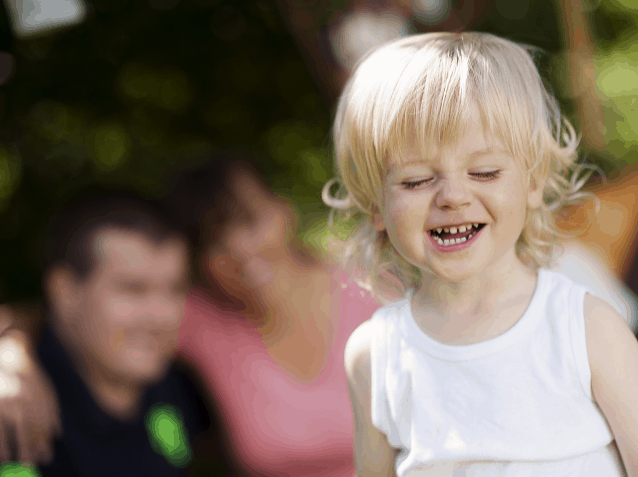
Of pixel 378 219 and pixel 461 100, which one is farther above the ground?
pixel 461 100

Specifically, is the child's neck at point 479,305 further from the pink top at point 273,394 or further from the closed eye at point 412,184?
the pink top at point 273,394

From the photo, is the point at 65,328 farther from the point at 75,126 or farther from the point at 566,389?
the point at 566,389

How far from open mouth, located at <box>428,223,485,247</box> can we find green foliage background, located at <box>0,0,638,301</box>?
6.46ft

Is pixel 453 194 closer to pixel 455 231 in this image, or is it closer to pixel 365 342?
pixel 455 231

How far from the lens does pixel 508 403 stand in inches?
31.6

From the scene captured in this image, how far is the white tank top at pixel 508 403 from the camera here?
0.78m

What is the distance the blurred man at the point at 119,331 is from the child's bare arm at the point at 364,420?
62.5 inches

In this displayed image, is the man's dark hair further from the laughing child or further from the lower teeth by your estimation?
the lower teeth

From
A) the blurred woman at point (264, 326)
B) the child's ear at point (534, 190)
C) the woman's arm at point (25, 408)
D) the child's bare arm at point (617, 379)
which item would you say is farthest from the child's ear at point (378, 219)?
the woman's arm at point (25, 408)

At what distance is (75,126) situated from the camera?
2750 millimetres

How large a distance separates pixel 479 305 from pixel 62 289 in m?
1.98

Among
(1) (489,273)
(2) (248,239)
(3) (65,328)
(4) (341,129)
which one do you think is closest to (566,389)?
(1) (489,273)

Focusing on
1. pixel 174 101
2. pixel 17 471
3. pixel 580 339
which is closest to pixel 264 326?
pixel 17 471

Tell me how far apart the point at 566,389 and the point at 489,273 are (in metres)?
0.19
